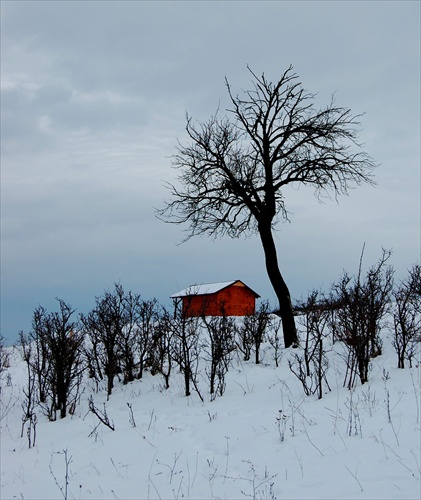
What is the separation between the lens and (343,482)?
4.37m

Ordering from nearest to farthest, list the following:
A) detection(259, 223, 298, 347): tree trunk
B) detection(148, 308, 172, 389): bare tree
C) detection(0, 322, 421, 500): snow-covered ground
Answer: detection(0, 322, 421, 500): snow-covered ground → detection(148, 308, 172, 389): bare tree → detection(259, 223, 298, 347): tree trunk

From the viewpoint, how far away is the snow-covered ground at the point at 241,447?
4559mm

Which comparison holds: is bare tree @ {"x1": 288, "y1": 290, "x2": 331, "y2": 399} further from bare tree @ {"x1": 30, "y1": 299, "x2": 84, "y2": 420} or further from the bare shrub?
bare tree @ {"x1": 30, "y1": 299, "x2": 84, "y2": 420}

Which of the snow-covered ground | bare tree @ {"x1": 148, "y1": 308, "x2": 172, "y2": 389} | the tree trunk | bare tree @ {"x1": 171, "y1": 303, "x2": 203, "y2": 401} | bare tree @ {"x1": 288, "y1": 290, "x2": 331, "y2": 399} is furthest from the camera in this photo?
the tree trunk

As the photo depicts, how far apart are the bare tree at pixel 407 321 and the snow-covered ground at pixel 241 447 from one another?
0.43m

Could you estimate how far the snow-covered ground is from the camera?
4559mm

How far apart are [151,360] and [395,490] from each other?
7753 millimetres

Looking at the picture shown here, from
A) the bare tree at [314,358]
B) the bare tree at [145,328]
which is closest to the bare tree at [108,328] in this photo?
the bare tree at [145,328]

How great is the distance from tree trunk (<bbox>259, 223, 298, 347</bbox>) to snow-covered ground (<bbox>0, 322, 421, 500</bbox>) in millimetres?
3928

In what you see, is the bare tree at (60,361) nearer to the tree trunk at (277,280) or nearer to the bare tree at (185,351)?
the bare tree at (185,351)

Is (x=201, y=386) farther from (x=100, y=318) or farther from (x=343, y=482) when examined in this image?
(x=343, y=482)

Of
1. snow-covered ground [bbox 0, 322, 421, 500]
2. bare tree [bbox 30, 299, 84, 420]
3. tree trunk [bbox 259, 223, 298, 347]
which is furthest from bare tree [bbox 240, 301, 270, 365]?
bare tree [bbox 30, 299, 84, 420]

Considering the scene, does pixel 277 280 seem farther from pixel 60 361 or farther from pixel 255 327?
pixel 60 361

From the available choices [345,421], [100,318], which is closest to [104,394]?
[100,318]
